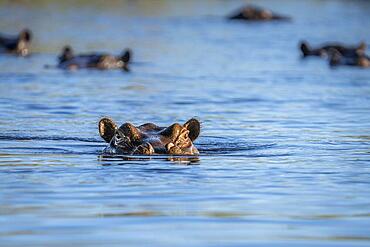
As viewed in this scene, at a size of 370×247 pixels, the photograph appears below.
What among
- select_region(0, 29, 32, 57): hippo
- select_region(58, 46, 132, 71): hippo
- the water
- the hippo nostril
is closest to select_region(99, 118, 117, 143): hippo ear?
the water

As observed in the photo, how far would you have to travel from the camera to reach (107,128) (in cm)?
1506

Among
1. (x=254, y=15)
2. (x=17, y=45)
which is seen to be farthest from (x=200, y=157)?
(x=254, y=15)

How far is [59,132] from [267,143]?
10.3 ft

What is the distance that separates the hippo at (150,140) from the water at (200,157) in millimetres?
175

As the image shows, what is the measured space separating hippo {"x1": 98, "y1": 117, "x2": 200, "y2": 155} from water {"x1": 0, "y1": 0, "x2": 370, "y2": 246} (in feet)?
0.57

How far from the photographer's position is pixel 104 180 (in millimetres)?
12469

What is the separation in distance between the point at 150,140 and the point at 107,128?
1.14 meters

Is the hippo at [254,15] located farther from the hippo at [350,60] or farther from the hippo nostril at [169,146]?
the hippo nostril at [169,146]

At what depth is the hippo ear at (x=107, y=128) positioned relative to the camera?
14.9 metres

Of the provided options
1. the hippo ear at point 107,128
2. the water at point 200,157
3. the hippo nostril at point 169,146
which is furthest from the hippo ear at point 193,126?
the hippo ear at point 107,128

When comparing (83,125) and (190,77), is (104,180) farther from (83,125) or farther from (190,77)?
(190,77)

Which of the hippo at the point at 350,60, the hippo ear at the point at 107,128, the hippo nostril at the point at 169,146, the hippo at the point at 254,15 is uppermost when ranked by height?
the hippo at the point at 254,15

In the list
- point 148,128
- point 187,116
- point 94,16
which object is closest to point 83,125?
point 187,116

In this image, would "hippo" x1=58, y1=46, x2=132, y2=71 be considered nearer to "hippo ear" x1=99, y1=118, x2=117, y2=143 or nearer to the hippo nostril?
"hippo ear" x1=99, y1=118, x2=117, y2=143
